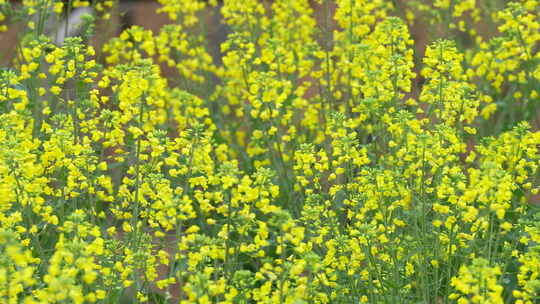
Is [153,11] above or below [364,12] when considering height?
above

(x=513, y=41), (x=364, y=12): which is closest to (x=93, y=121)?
(x=364, y=12)

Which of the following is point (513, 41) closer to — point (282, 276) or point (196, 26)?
point (282, 276)

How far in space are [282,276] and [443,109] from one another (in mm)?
1895

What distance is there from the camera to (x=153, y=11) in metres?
10.7

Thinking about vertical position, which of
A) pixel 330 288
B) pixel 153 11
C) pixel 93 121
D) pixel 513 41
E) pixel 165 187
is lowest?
pixel 330 288

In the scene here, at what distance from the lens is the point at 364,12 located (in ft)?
20.1

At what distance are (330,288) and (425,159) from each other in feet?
2.98

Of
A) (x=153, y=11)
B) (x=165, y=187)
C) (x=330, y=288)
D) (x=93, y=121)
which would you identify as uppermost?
(x=153, y=11)

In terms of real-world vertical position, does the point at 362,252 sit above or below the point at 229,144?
below

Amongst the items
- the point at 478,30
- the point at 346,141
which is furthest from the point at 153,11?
the point at 346,141

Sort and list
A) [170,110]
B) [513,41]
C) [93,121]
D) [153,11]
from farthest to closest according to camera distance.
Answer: [153,11]
[170,110]
[513,41]
[93,121]

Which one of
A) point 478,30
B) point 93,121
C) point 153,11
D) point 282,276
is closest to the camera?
point 282,276

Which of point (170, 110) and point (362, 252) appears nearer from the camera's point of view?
point (362, 252)

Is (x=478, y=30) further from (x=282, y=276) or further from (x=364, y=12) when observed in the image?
(x=282, y=276)
